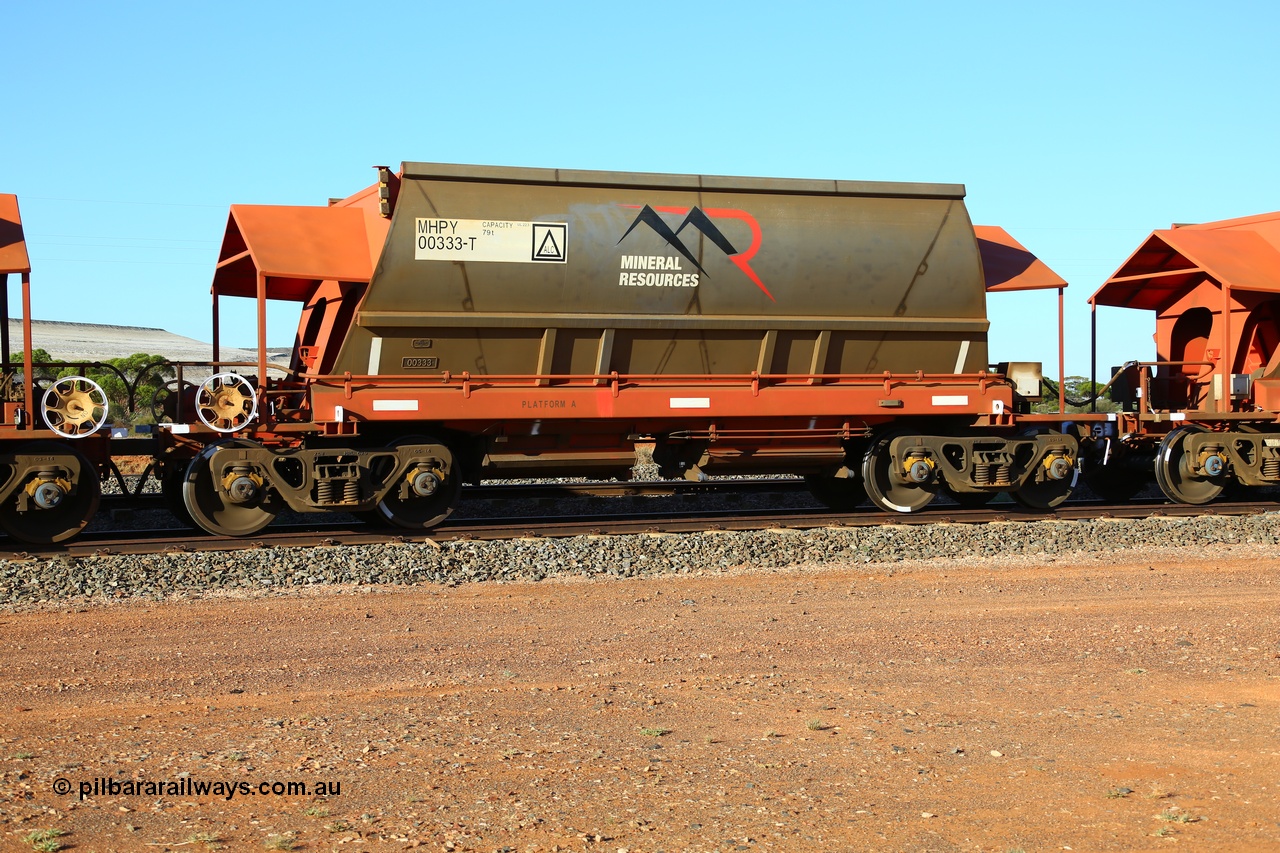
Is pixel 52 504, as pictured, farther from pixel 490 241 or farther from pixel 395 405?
pixel 490 241

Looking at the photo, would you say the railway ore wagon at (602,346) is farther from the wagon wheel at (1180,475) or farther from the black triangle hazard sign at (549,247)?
the wagon wheel at (1180,475)

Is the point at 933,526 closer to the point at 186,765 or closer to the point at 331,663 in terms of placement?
the point at 331,663

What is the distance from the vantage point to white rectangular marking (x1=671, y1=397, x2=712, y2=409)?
1288 centimetres

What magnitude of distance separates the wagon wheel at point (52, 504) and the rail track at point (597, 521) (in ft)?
0.56

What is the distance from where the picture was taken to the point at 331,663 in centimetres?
732

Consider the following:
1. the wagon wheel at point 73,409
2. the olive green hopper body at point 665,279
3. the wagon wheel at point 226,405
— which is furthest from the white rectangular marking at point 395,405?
the wagon wheel at point 73,409

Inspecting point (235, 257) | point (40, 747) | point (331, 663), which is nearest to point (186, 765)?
point (40, 747)

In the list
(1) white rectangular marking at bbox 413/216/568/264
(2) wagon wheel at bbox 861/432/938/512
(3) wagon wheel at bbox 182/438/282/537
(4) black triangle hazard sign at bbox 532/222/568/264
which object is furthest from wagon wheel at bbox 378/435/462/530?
(2) wagon wheel at bbox 861/432/938/512

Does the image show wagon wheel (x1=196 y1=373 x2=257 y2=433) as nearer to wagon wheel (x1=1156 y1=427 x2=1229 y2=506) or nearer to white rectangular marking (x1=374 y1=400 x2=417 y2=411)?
white rectangular marking (x1=374 y1=400 x2=417 y2=411)

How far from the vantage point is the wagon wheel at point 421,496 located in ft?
39.9

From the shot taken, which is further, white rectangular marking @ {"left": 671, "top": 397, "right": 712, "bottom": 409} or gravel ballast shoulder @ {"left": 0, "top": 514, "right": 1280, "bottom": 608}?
white rectangular marking @ {"left": 671, "top": 397, "right": 712, "bottom": 409}

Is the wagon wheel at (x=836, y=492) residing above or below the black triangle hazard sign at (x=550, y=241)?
below

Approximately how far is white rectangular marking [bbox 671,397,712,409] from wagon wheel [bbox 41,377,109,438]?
18.7 feet

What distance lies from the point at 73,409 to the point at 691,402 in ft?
20.3
